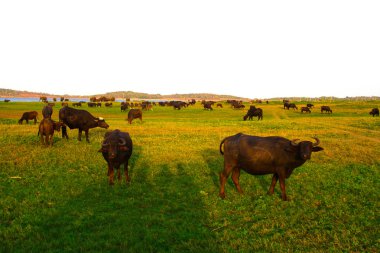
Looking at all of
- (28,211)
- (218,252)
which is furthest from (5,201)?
(218,252)

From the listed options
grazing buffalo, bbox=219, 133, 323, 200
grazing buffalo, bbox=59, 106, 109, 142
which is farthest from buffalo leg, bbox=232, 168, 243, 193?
grazing buffalo, bbox=59, 106, 109, 142

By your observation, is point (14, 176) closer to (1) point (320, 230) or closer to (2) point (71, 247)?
(2) point (71, 247)

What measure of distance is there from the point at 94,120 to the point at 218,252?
56.4 ft

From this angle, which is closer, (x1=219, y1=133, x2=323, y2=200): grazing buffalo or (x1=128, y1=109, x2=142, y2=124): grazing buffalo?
(x1=219, y1=133, x2=323, y2=200): grazing buffalo

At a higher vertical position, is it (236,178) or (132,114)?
(132,114)

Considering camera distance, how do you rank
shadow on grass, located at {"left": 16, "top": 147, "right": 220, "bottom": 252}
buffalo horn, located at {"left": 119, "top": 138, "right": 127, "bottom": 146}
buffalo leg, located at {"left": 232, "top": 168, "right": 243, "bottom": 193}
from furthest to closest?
buffalo horn, located at {"left": 119, "top": 138, "right": 127, "bottom": 146} < buffalo leg, located at {"left": 232, "top": 168, "right": 243, "bottom": 193} < shadow on grass, located at {"left": 16, "top": 147, "right": 220, "bottom": 252}

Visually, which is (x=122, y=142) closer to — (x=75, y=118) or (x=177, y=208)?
(x=177, y=208)

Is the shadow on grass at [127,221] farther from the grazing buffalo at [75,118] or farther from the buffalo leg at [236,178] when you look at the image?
the grazing buffalo at [75,118]

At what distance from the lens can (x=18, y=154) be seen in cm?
1532

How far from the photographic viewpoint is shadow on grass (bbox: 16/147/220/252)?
6297 mm

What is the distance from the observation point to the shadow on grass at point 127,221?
20.7 feet

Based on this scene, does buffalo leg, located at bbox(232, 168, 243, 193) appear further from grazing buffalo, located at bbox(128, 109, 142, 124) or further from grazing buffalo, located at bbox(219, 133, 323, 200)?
grazing buffalo, located at bbox(128, 109, 142, 124)

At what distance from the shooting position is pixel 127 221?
7.55 meters

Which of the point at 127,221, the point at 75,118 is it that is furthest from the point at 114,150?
the point at 75,118
